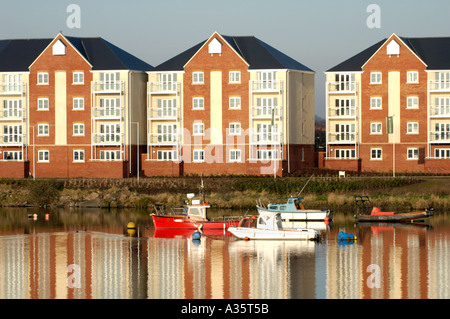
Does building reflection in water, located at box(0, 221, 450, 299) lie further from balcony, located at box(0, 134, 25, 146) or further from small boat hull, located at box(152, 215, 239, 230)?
balcony, located at box(0, 134, 25, 146)

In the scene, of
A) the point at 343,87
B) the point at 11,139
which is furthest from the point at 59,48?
the point at 343,87

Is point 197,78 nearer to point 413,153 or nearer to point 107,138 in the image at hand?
point 107,138

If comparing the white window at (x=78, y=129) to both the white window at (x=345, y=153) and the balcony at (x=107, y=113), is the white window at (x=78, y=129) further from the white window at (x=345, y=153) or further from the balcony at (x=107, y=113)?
the white window at (x=345, y=153)

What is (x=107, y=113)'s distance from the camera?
3767 inches

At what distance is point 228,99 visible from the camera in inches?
3708

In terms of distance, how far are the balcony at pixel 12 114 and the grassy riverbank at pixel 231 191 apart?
31.4ft

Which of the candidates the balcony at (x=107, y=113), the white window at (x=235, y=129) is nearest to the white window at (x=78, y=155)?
the balcony at (x=107, y=113)

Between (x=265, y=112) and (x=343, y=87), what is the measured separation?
30.0 ft

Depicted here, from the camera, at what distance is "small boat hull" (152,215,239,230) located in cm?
6144

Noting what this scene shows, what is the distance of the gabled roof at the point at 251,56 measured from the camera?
309ft

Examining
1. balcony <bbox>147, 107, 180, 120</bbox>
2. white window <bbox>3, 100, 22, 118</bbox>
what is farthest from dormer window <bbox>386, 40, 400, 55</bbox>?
white window <bbox>3, 100, 22, 118</bbox>

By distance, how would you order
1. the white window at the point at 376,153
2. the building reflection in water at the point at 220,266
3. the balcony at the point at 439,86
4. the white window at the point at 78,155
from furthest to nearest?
the white window at the point at 78,155 → the white window at the point at 376,153 → the balcony at the point at 439,86 → the building reflection in water at the point at 220,266

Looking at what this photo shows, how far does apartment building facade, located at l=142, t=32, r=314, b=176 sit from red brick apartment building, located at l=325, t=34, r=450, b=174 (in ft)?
15.5
